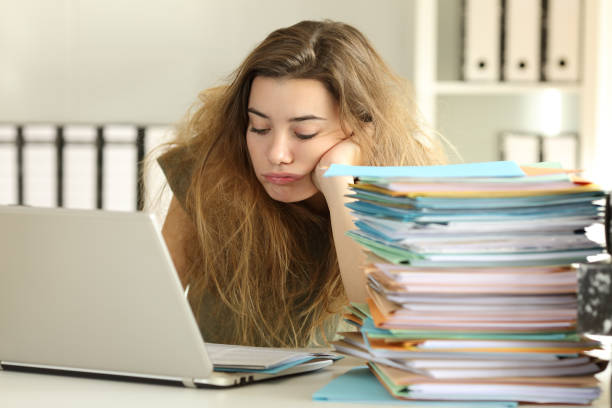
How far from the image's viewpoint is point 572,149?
8.63 ft

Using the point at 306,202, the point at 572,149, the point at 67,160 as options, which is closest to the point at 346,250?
the point at 306,202

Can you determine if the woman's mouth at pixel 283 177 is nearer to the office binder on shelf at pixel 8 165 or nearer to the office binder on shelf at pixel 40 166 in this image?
the office binder on shelf at pixel 40 166

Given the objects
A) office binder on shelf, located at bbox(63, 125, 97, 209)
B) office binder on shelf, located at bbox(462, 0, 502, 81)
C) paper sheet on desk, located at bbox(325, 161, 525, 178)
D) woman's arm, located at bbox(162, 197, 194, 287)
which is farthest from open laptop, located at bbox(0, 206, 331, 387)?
office binder on shelf, located at bbox(63, 125, 97, 209)

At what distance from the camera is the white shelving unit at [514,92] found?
2545 mm

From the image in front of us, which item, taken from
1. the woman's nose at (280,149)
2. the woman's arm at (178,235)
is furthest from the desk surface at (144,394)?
the woman's arm at (178,235)

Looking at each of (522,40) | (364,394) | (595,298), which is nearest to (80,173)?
(522,40)

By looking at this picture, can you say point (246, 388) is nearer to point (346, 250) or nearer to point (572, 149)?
point (346, 250)

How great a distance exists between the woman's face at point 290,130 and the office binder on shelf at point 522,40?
1.35 meters

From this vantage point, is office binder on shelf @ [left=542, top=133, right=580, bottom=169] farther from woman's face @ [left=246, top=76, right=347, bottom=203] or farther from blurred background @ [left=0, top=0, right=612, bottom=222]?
woman's face @ [left=246, top=76, right=347, bottom=203]

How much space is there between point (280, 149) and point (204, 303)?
47 centimetres

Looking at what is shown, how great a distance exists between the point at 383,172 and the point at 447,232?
0.29 ft

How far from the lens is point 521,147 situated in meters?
2.71

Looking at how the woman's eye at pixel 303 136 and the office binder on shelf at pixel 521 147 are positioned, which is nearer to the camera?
the woman's eye at pixel 303 136

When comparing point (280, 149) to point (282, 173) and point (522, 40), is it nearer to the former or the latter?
point (282, 173)
